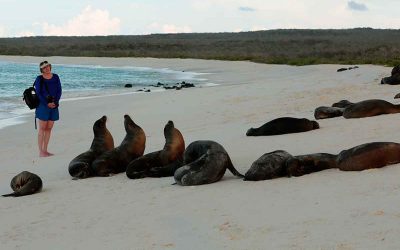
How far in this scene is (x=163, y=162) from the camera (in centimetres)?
739

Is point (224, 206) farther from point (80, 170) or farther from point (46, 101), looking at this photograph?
point (46, 101)

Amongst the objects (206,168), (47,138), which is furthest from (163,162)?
(47,138)

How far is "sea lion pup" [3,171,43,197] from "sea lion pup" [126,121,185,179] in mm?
1036

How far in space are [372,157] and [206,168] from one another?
5.31 feet

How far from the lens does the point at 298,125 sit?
9.04 metres

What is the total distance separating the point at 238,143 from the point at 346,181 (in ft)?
10.6

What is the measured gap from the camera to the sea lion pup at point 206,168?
20.4ft

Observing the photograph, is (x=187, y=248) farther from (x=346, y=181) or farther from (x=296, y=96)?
(x=296, y=96)

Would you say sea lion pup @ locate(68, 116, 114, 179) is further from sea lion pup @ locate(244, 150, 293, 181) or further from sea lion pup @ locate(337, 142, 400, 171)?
sea lion pup @ locate(337, 142, 400, 171)

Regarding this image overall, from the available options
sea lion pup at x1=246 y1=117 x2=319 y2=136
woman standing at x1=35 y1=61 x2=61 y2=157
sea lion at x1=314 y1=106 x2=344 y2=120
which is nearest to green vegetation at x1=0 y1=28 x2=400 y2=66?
sea lion at x1=314 y1=106 x2=344 y2=120

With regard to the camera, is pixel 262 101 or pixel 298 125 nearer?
pixel 298 125

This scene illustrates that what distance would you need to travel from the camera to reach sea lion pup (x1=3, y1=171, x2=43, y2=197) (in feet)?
21.6

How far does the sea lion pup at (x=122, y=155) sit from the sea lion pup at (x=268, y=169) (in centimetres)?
206

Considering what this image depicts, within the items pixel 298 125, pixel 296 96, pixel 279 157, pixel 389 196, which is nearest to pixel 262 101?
pixel 296 96
